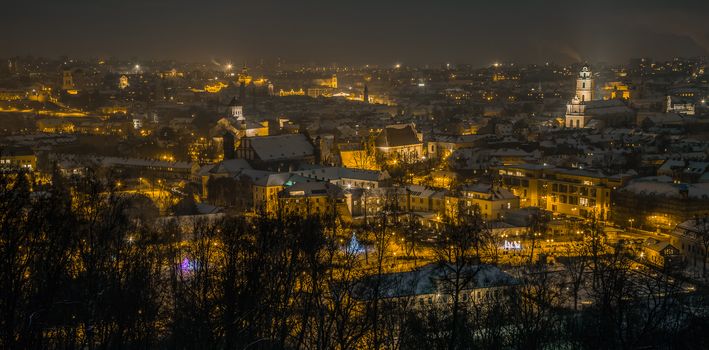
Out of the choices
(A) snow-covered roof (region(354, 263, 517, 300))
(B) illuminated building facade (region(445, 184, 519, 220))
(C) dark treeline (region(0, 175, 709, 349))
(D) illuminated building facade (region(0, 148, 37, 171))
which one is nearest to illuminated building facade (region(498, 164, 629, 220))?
(B) illuminated building facade (region(445, 184, 519, 220))

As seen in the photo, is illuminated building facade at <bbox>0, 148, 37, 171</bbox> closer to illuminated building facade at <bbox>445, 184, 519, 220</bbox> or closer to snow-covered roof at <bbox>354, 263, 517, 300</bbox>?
illuminated building facade at <bbox>445, 184, 519, 220</bbox>

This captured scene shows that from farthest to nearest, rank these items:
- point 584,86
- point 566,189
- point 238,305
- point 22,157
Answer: point 584,86 < point 22,157 < point 566,189 < point 238,305

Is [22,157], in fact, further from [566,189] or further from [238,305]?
[238,305]

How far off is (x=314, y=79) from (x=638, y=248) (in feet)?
158

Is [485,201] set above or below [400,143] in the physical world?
below

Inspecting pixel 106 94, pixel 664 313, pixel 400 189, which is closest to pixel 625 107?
pixel 400 189

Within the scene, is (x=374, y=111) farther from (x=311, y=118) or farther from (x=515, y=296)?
(x=515, y=296)

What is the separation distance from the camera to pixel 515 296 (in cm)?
729

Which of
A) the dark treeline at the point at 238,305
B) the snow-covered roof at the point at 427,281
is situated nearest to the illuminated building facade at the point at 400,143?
the snow-covered roof at the point at 427,281

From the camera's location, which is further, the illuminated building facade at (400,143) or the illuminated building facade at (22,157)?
the illuminated building facade at (400,143)


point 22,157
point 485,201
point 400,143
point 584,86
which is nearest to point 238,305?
point 485,201

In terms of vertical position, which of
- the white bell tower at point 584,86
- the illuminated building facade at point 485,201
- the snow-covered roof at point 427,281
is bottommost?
the illuminated building facade at point 485,201

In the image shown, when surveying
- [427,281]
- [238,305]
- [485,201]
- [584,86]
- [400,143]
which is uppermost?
[584,86]

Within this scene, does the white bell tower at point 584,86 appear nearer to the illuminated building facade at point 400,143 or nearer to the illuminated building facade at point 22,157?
the illuminated building facade at point 400,143
